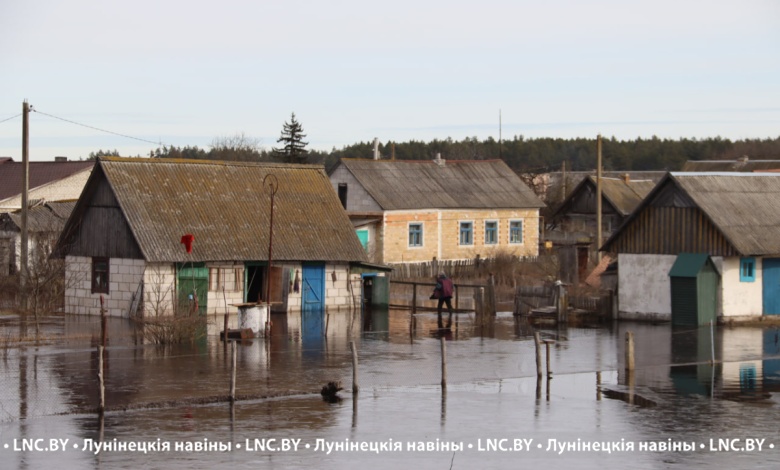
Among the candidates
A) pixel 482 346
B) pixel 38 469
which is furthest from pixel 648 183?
pixel 38 469

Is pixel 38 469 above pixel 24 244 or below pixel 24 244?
below

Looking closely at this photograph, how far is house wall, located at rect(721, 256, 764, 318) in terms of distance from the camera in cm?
3656

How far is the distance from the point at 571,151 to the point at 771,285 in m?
101

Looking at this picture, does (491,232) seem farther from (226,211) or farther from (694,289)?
(694,289)

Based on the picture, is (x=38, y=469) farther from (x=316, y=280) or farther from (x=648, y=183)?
(x=648, y=183)

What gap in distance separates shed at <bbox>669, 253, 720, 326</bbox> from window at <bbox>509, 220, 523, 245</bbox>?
25863 mm

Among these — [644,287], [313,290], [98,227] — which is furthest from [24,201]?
[644,287]

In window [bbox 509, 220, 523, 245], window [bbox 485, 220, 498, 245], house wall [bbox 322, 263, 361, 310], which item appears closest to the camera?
house wall [bbox 322, 263, 361, 310]

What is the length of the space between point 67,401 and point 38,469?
492cm

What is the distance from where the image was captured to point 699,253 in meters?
36.8

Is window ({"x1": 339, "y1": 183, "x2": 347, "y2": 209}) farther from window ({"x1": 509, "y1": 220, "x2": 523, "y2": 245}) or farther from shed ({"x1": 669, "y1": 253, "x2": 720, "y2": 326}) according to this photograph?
shed ({"x1": 669, "y1": 253, "x2": 720, "y2": 326})

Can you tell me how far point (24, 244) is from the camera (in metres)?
39.2

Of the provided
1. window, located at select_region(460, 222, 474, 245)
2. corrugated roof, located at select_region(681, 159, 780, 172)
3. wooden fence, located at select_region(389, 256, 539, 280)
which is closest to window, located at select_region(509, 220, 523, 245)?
window, located at select_region(460, 222, 474, 245)

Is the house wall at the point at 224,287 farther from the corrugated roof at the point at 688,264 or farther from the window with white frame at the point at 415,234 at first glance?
the window with white frame at the point at 415,234
